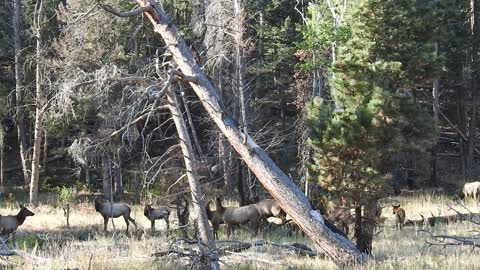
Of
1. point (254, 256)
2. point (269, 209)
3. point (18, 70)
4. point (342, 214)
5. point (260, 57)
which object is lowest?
point (254, 256)

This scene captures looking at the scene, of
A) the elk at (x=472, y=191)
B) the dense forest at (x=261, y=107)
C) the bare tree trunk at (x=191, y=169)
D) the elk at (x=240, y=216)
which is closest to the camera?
the dense forest at (x=261, y=107)

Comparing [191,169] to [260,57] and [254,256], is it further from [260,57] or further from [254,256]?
[260,57]

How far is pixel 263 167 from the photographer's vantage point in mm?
9836

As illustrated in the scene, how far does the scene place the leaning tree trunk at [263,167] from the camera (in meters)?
9.52

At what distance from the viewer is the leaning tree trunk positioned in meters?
9.52

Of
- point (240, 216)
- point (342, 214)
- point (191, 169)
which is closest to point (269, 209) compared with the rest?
point (240, 216)

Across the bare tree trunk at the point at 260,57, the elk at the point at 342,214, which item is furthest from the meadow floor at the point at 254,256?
the bare tree trunk at the point at 260,57

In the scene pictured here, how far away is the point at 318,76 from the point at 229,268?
14.5m

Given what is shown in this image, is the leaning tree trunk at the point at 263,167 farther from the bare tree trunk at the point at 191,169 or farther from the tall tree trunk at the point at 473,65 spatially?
the tall tree trunk at the point at 473,65

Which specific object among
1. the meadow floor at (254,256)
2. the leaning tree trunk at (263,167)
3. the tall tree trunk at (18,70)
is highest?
the tall tree trunk at (18,70)

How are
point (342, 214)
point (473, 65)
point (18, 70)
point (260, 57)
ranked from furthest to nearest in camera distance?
point (473, 65) → point (260, 57) → point (18, 70) → point (342, 214)

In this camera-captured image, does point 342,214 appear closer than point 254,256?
No

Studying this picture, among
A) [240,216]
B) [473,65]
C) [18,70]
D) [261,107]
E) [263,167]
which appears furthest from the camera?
[261,107]

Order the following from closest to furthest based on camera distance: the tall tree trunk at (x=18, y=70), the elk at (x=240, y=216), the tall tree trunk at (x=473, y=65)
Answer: the elk at (x=240, y=216), the tall tree trunk at (x=18, y=70), the tall tree trunk at (x=473, y=65)
